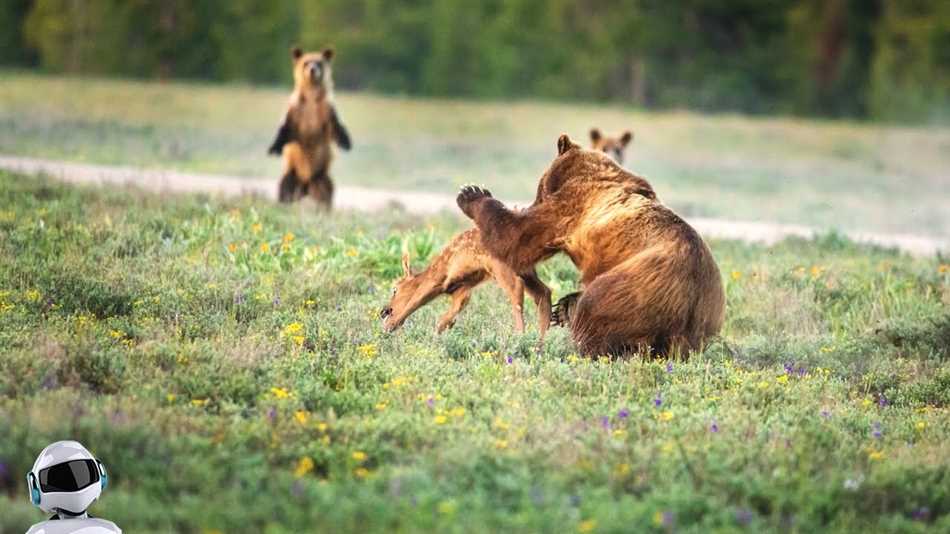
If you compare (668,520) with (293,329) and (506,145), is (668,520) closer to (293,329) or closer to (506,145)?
(293,329)

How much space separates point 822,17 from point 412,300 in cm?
3532

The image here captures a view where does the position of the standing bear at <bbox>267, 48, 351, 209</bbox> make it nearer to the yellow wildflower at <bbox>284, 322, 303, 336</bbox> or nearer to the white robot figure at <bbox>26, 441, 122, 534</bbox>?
the yellow wildflower at <bbox>284, 322, 303, 336</bbox>

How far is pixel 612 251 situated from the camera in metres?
8.66

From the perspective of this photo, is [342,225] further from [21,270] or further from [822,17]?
[822,17]

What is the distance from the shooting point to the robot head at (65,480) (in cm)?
523

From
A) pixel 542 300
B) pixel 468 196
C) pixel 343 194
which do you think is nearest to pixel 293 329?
pixel 468 196

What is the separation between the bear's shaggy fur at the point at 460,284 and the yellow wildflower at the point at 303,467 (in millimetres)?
2809

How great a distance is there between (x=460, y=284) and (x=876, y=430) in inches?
112

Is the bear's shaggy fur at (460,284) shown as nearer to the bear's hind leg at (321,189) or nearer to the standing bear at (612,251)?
the standing bear at (612,251)

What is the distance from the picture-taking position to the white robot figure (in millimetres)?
5191

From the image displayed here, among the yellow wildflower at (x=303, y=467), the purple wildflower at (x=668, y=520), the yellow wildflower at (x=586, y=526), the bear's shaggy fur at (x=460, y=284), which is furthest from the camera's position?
the bear's shaggy fur at (x=460, y=284)

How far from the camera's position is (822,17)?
4216 centimetres

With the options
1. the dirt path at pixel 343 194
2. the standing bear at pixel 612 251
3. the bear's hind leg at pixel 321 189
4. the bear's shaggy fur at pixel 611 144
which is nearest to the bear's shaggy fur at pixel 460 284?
the standing bear at pixel 612 251

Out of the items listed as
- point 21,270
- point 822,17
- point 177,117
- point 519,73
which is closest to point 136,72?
point 177,117
